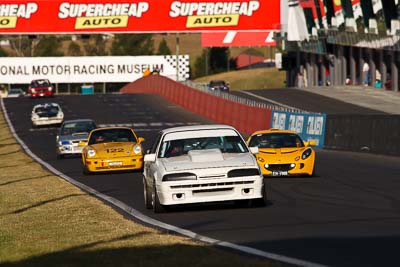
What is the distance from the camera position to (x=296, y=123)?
42500 mm

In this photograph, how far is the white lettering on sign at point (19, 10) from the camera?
4035 inches

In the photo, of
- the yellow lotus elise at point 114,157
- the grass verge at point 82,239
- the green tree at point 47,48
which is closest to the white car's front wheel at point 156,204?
the grass verge at point 82,239

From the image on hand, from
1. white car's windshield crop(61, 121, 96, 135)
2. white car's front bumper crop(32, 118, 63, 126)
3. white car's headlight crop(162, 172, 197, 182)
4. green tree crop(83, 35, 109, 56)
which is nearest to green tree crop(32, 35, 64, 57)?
green tree crop(83, 35, 109, 56)

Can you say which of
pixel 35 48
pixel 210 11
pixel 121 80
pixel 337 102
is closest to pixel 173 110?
pixel 337 102

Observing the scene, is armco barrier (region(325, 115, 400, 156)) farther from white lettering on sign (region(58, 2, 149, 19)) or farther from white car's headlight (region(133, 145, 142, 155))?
white lettering on sign (region(58, 2, 149, 19))

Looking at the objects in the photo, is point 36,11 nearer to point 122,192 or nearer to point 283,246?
point 122,192

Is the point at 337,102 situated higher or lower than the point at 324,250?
lower

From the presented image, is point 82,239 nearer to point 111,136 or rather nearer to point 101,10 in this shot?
point 111,136

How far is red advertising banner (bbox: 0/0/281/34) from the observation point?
332 feet

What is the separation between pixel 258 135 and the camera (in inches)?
1056

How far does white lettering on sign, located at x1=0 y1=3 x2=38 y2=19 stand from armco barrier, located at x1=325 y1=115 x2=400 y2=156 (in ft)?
223

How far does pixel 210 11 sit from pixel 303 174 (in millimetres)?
77577

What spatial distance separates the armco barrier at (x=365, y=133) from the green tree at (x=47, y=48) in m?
142

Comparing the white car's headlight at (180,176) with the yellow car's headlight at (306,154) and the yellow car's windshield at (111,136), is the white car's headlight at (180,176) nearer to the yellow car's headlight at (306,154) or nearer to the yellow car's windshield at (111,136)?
the yellow car's headlight at (306,154)
